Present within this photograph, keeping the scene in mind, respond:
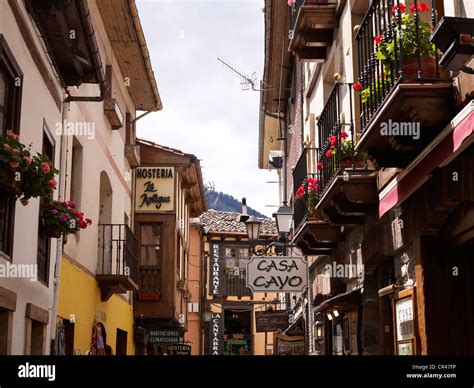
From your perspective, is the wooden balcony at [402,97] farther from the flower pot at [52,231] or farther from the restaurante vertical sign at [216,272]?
the restaurante vertical sign at [216,272]

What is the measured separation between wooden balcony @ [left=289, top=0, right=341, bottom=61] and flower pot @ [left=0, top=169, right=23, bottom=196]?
18.8 feet

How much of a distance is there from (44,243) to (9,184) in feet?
12.7

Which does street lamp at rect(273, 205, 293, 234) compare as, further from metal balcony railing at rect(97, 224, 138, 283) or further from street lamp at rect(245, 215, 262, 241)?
metal balcony railing at rect(97, 224, 138, 283)

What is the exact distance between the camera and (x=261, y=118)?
29016mm

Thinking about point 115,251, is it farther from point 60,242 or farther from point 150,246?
point 150,246

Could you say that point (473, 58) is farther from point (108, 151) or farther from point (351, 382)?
point (108, 151)

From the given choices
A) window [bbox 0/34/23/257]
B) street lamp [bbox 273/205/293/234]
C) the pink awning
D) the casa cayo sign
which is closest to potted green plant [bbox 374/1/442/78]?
the pink awning

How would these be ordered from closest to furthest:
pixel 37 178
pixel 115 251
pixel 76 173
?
pixel 37 178, pixel 76 173, pixel 115 251

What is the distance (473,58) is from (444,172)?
1112 mm

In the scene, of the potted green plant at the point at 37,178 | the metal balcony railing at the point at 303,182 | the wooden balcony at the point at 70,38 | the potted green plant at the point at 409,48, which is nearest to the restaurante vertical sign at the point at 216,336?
the metal balcony railing at the point at 303,182

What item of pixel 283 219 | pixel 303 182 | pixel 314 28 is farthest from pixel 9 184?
pixel 283 219

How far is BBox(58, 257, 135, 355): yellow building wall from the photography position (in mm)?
12984

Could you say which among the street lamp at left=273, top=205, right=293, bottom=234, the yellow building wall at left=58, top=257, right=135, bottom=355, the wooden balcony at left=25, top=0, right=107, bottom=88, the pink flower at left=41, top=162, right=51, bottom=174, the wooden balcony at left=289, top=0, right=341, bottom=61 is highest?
the wooden balcony at left=289, top=0, right=341, bottom=61

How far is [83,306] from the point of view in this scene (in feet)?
47.9
